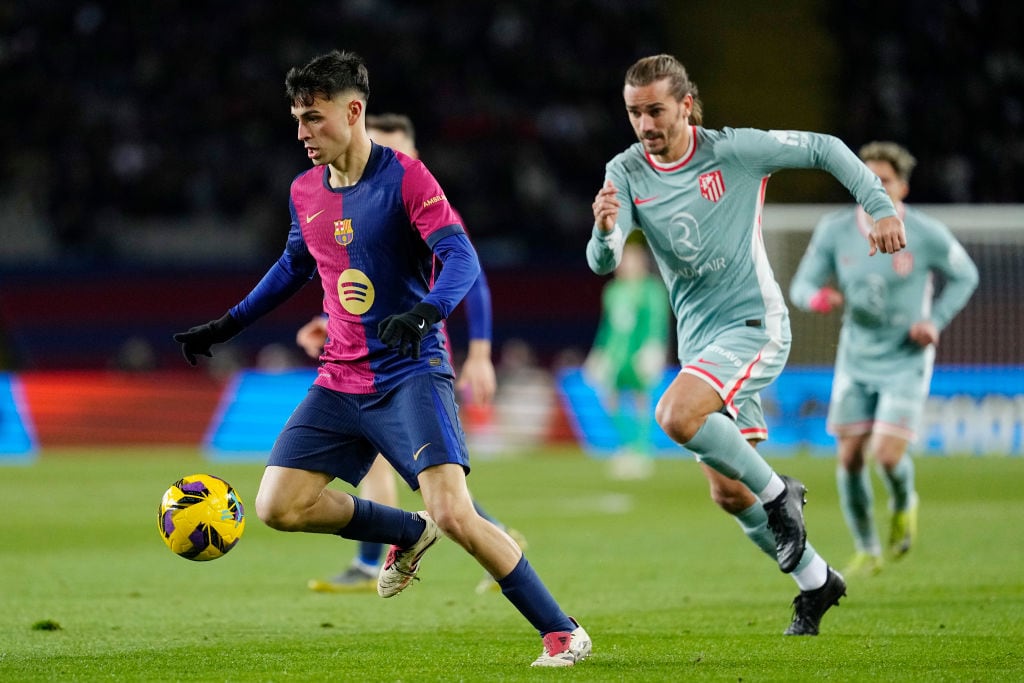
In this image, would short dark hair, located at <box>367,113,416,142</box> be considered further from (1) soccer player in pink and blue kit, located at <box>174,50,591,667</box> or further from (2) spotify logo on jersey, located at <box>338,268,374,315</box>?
(2) spotify logo on jersey, located at <box>338,268,374,315</box>

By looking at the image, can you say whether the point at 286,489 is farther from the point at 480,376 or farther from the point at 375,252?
the point at 480,376

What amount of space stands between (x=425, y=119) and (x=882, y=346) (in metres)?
17.5

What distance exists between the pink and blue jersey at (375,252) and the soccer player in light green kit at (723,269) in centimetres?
80

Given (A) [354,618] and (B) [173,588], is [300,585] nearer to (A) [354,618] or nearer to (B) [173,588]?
(B) [173,588]

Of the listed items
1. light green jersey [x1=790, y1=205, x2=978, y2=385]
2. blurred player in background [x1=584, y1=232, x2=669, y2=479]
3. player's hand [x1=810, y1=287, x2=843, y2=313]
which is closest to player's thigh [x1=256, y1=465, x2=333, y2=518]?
player's hand [x1=810, y1=287, x2=843, y2=313]

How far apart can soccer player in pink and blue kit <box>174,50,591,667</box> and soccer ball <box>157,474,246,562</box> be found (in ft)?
1.03

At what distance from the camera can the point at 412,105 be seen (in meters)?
25.6

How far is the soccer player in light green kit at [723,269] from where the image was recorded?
5.80m

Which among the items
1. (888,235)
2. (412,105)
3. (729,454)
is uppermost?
(888,235)

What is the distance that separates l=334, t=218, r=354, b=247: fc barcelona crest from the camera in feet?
17.4

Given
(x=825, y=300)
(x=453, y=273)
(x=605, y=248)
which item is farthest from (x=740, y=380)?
(x=825, y=300)

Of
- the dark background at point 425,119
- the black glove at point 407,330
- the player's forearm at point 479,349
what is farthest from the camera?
the dark background at point 425,119

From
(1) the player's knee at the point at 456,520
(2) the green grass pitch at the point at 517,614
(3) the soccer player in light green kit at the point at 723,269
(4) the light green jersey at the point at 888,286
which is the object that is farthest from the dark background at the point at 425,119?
(1) the player's knee at the point at 456,520

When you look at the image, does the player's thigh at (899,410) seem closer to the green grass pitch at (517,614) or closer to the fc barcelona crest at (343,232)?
the green grass pitch at (517,614)
